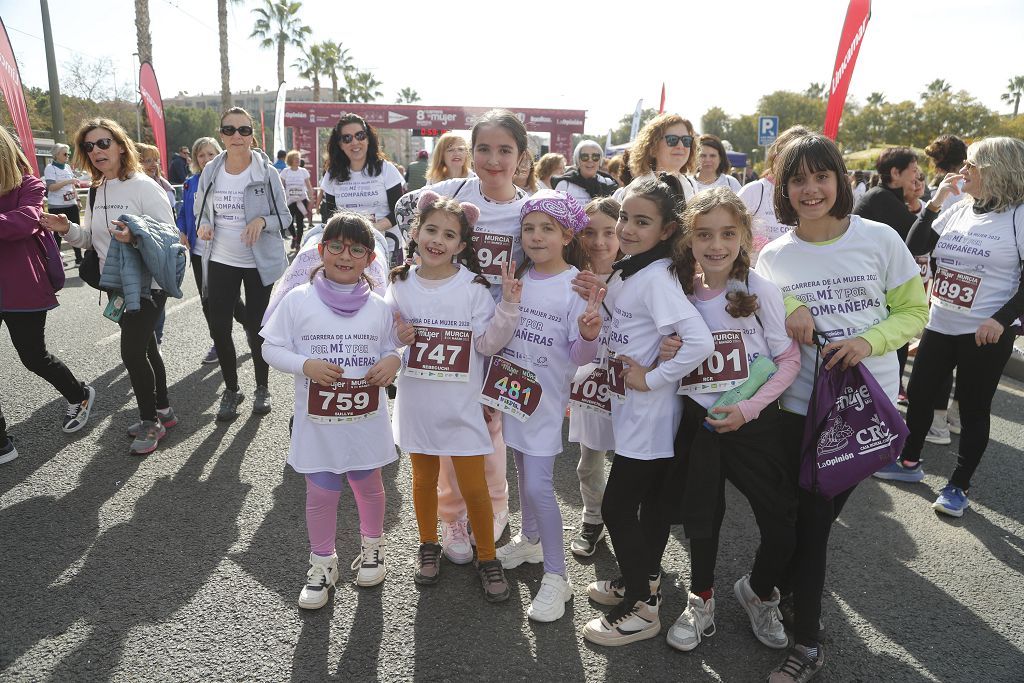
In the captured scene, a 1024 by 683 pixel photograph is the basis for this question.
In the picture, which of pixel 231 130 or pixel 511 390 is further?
pixel 231 130

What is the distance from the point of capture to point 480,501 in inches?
114

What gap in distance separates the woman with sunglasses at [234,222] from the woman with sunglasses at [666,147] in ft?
8.66

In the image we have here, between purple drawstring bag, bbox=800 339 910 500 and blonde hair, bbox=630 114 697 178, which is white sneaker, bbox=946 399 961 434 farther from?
purple drawstring bag, bbox=800 339 910 500

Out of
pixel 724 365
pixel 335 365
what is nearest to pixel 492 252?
pixel 335 365

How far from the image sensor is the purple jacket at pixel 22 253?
3963mm

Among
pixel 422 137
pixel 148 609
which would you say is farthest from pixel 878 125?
pixel 148 609

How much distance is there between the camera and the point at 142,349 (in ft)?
13.9

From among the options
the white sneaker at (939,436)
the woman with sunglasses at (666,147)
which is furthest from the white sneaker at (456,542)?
the white sneaker at (939,436)

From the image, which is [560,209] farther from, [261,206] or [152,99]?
[152,99]

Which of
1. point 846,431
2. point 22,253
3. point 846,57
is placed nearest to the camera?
point 846,431

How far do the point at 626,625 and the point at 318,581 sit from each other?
1346 mm

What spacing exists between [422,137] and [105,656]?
30239 mm

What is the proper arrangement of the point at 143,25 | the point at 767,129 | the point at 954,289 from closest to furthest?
the point at 954,289, the point at 767,129, the point at 143,25

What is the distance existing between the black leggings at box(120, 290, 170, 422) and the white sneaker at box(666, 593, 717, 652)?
3.67 meters
